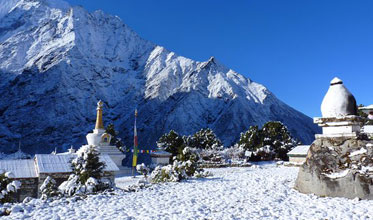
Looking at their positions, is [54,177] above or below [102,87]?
below

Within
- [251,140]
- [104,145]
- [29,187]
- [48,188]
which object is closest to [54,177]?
[29,187]

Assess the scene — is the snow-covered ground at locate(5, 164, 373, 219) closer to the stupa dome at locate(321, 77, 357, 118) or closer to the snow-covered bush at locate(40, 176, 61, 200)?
the snow-covered bush at locate(40, 176, 61, 200)

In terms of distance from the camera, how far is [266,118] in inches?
4102

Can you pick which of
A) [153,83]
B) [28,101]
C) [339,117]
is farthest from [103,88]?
[339,117]

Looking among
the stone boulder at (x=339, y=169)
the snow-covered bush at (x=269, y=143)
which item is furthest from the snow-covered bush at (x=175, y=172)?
the snow-covered bush at (x=269, y=143)

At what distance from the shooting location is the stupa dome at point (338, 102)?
10.8 m

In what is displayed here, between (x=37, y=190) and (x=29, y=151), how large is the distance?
246 feet

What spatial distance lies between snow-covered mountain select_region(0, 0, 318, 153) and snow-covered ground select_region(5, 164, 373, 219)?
76.6 m

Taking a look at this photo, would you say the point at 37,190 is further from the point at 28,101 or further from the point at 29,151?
the point at 28,101

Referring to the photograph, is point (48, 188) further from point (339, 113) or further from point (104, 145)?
point (104, 145)

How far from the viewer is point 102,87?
117312mm

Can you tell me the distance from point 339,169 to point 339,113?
2078 mm

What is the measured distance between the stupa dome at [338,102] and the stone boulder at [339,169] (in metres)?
0.96

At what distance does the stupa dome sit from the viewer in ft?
35.3
